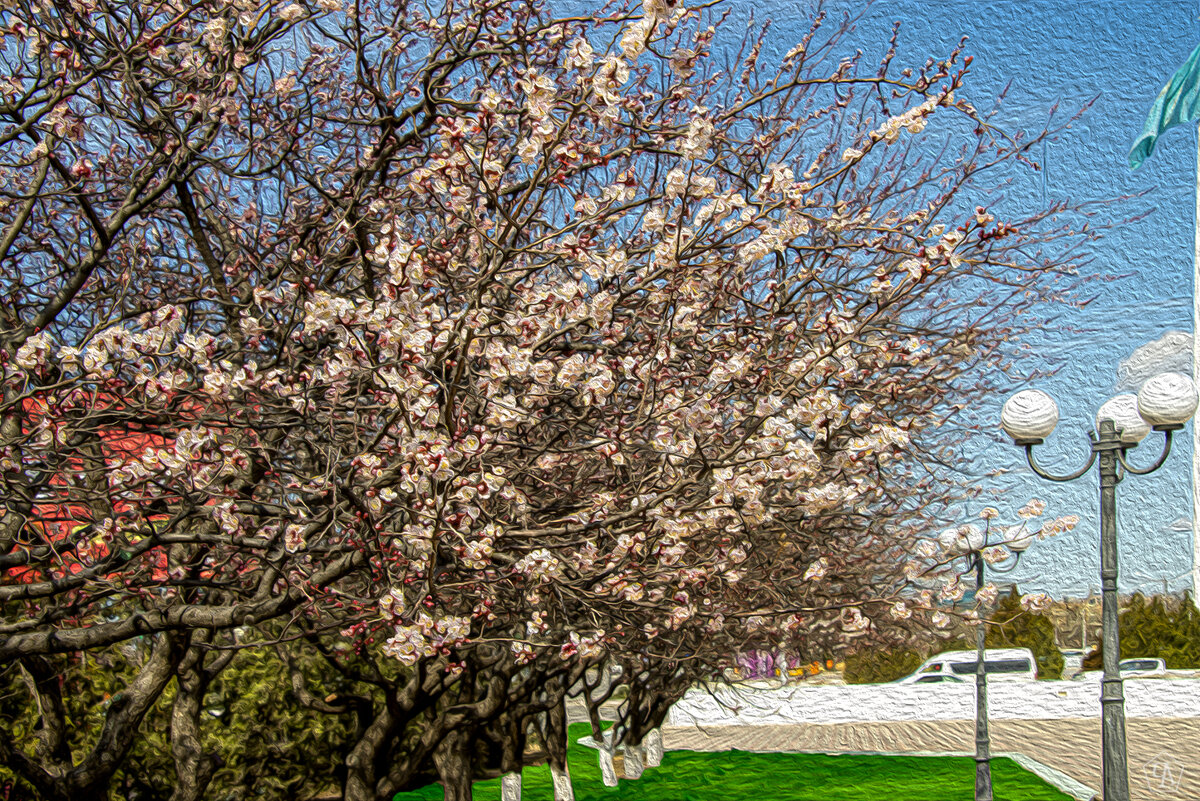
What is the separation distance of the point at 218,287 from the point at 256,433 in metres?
0.95

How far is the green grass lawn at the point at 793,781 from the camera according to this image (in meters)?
12.9

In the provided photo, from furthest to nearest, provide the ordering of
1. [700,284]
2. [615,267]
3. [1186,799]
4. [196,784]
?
[1186,799] → [196,784] → [700,284] → [615,267]

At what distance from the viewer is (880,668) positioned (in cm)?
2709

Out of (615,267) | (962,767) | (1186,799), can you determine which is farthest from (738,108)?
(962,767)

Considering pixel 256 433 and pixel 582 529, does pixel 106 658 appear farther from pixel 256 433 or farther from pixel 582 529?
pixel 582 529

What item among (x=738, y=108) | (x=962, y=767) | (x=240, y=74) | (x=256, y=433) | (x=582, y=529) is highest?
(x=240, y=74)

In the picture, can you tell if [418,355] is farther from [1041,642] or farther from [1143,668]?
[1041,642]

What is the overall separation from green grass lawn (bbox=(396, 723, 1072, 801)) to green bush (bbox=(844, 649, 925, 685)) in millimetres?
9140

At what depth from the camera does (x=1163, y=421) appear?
19.8ft

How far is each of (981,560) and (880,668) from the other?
1910 cm

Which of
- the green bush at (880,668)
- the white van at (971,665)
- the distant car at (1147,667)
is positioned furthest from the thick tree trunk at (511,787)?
the white van at (971,665)

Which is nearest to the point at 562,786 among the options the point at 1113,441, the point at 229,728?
the point at 229,728

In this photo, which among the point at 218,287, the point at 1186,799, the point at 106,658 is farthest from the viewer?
the point at 1186,799

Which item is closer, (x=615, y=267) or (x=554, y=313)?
(x=615, y=267)
